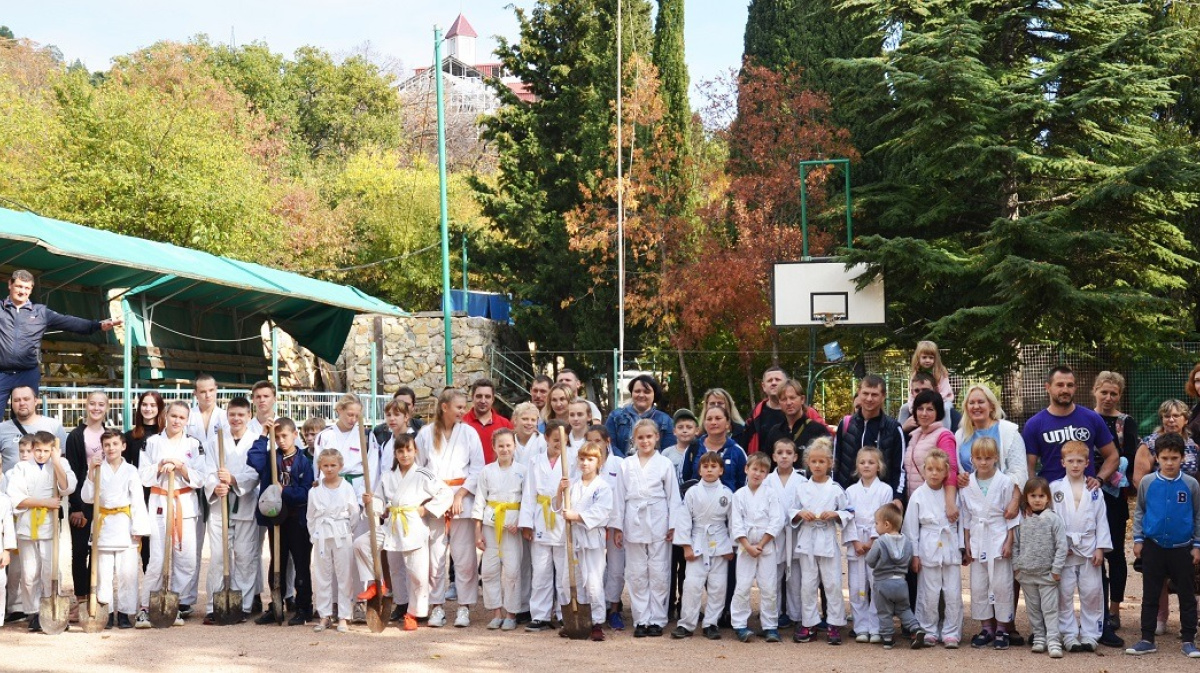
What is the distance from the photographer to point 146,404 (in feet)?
28.6

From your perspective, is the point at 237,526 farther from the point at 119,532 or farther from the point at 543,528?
the point at 543,528

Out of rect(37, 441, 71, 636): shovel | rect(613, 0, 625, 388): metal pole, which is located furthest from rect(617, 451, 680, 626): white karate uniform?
rect(613, 0, 625, 388): metal pole

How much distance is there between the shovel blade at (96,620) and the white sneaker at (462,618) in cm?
226

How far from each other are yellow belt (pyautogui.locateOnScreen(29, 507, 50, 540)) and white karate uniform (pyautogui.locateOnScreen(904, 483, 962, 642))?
551 centimetres

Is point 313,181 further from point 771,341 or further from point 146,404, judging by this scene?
point 146,404

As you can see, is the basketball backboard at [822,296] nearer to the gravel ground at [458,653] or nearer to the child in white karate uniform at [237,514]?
the gravel ground at [458,653]

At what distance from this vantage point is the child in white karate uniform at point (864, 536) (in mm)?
7785

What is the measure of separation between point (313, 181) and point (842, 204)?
74.2ft

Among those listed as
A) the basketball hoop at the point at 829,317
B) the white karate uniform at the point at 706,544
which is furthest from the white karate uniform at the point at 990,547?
the basketball hoop at the point at 829,317

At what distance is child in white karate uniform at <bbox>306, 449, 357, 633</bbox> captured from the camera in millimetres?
8352

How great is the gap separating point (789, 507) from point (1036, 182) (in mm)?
13377

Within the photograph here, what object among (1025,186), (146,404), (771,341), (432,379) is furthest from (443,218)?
(146,404)

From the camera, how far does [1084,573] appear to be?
7.45 meters

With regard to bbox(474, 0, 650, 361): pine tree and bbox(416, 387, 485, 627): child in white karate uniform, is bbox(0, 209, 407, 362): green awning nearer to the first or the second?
bbox(474, 0, 650, 361): pine tree
